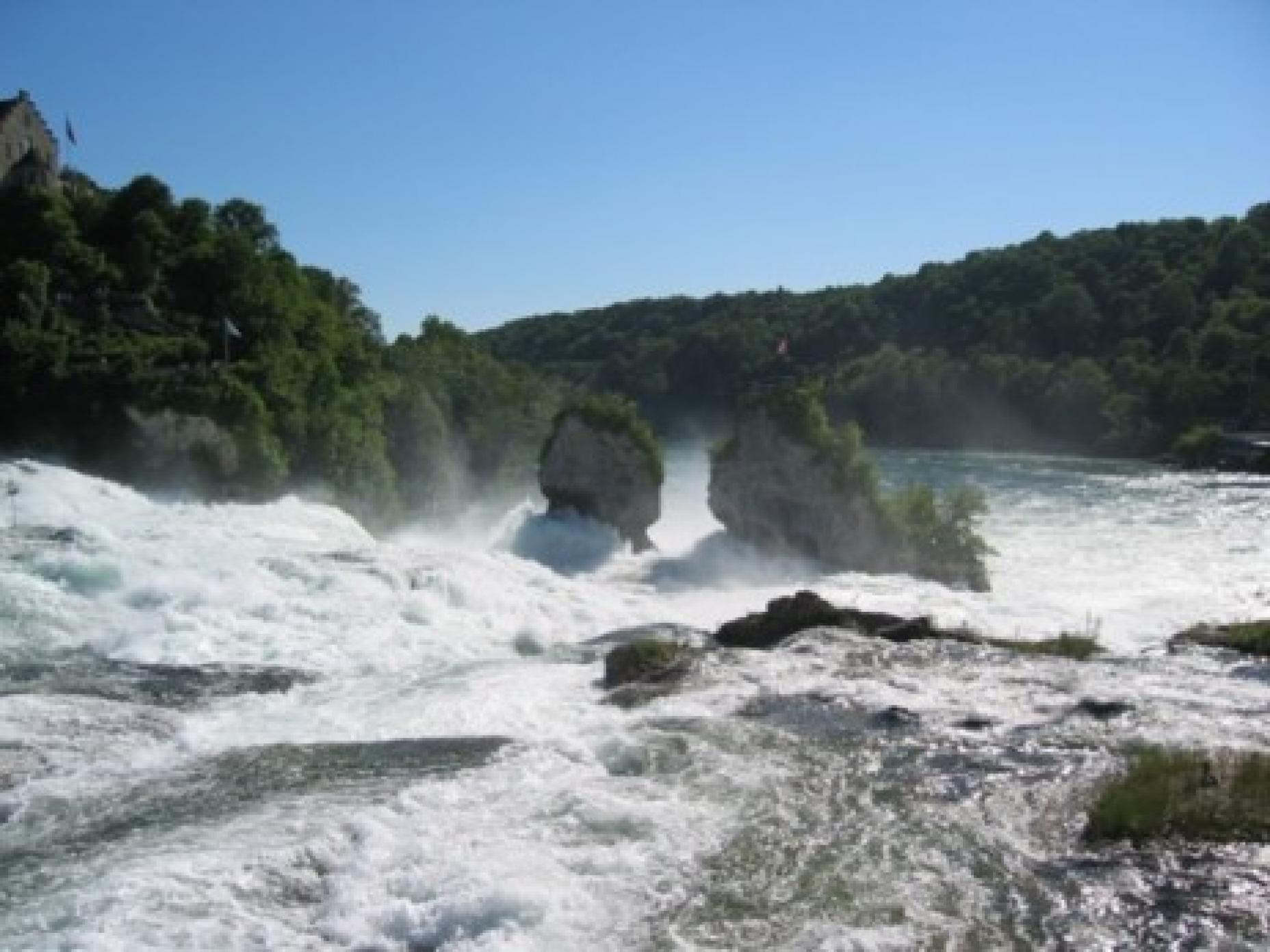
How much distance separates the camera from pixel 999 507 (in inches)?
2611

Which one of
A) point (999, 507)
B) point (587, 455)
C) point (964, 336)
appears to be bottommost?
point (999, 507)

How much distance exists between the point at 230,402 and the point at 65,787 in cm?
2862

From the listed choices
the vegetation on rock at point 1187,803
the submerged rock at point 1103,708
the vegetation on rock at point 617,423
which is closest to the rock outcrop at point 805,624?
the submerged rock at point 1103,708

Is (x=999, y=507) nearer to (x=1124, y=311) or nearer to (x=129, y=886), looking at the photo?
(x=129, y=886)

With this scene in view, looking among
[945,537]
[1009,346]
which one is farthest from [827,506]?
[1009,346]

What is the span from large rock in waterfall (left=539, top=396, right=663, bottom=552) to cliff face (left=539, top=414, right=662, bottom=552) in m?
0.03

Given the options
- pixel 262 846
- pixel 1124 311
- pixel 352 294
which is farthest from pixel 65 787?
pixel 1124 311

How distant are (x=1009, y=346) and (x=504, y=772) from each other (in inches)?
4902

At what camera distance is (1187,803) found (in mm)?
12188

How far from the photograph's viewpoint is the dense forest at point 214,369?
3778 cm

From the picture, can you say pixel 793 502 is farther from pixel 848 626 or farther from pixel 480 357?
pixel 480 357

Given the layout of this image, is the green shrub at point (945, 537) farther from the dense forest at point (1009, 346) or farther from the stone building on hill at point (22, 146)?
the dense forest at point (1009, 346)

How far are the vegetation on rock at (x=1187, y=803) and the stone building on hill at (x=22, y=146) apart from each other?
53.3 m

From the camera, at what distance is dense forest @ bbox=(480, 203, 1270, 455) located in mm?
102562
